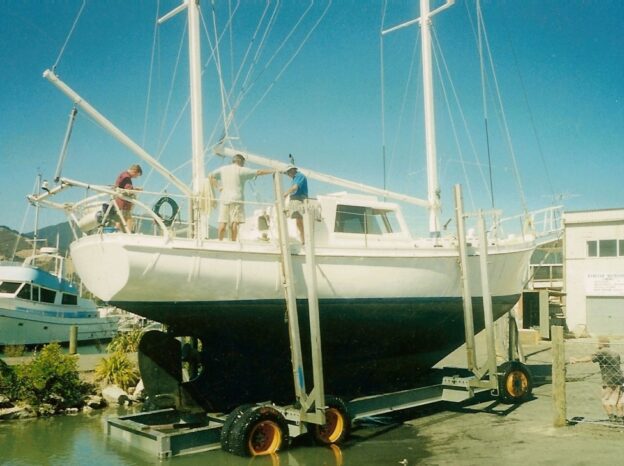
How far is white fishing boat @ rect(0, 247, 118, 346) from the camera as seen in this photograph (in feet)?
72.9

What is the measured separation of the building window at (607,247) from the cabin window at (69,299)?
24.1 m

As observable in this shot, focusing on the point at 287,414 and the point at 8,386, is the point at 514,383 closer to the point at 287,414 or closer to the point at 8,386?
the point at 287,414

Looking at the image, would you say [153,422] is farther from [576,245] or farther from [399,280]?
[576,245]

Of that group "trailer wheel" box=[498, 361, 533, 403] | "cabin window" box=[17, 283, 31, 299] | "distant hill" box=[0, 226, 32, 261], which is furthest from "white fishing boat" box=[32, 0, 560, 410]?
"distant hill" box=[0, 226, 32, 261]

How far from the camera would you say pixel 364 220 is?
428 inches

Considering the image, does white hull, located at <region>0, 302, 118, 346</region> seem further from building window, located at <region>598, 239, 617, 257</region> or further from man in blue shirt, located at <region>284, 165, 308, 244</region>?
building window, located at <region>598, 239, 617, 257</region>

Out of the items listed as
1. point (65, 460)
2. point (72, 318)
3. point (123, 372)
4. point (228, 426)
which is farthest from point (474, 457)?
point (72, 318)

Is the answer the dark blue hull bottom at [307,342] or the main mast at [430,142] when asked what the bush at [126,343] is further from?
the main mast at [430,142]

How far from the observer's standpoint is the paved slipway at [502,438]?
7184 millimetres

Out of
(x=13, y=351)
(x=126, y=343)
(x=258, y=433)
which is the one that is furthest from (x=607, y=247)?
(x=13, y=351)

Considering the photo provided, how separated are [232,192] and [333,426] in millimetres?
4081

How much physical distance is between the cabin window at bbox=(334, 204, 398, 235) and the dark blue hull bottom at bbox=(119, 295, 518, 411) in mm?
1527

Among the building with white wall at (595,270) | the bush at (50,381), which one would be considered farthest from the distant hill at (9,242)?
the bush at (50,381)

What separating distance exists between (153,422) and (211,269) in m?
2.81
